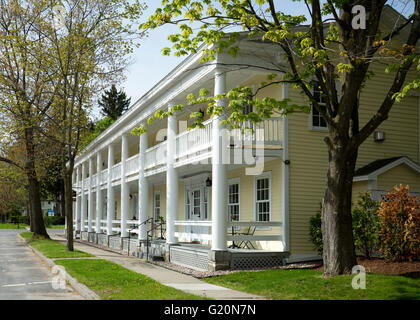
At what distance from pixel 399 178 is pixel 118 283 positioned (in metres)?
9.26

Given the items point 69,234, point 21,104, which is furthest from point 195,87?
point 21,104

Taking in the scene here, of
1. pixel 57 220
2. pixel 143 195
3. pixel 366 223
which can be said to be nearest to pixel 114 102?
pixel 57 220

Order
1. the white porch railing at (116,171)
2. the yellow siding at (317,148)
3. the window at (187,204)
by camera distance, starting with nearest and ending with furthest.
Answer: the yellow siding at (317,148), the window at (187,204), the white porch railing at (116,171)

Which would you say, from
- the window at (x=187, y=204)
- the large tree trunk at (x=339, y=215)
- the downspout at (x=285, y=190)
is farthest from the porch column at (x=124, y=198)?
the large tree trunk at (x=339, y=215)

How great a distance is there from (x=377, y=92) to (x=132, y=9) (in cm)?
1076

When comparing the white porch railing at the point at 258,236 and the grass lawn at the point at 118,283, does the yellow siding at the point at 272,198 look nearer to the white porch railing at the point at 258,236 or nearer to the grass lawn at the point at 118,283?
the white porch railing at the point at 258,236

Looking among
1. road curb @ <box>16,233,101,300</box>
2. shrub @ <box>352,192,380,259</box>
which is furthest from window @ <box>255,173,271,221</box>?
road curb @ <box>16,233,101,300</box>

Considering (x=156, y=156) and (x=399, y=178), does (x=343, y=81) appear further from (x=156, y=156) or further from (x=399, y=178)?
(x=156, y=156)

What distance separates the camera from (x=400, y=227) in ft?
41.4

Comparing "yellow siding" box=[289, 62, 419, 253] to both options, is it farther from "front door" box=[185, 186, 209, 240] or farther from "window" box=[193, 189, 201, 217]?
"window" box=[193, 189, 201, 217]

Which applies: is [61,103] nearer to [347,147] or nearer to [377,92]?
[377,92]

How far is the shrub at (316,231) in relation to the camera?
48.7ft

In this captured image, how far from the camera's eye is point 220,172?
14383mm

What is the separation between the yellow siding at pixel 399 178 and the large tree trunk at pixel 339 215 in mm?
4268
